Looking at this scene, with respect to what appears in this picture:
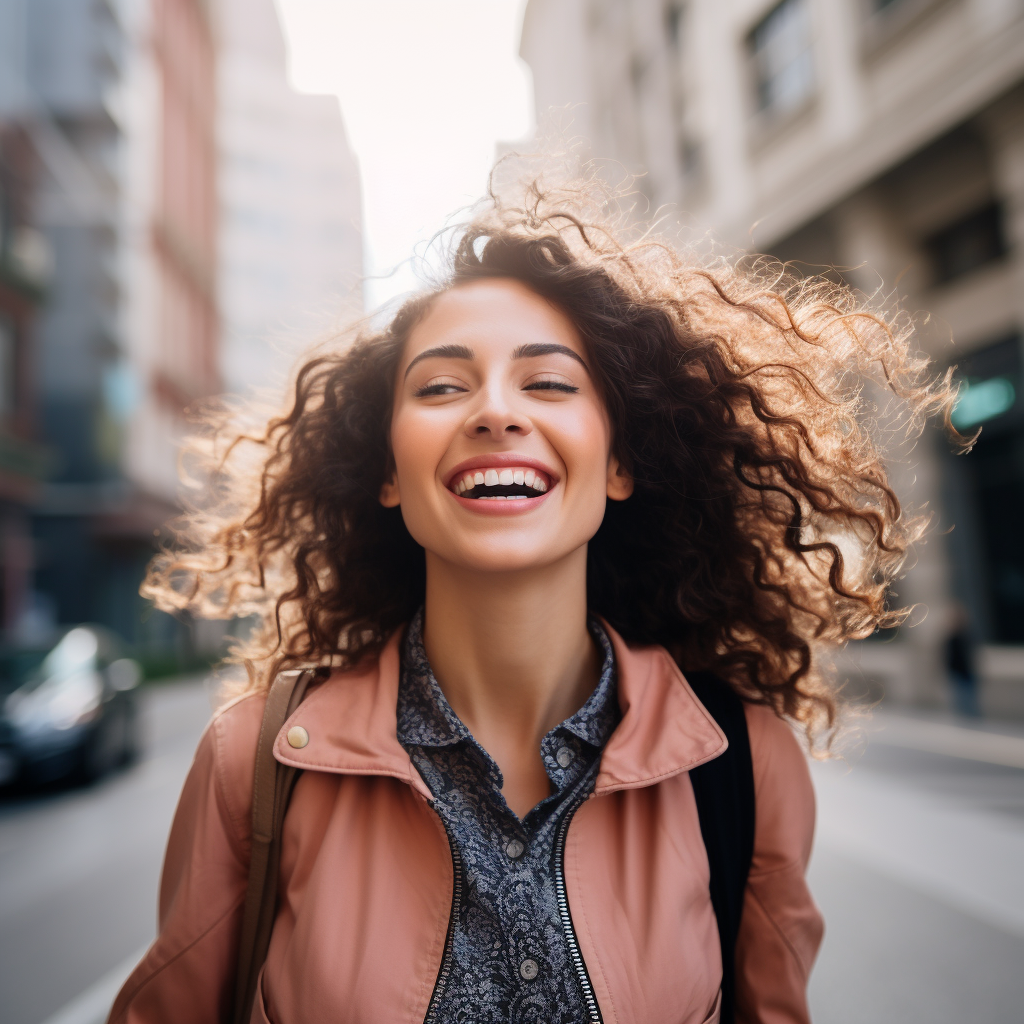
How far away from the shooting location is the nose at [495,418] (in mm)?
1800

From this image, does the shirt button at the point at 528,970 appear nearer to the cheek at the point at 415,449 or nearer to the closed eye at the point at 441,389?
the cheek at the point at 415,449

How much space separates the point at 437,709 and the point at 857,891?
4.09 metres

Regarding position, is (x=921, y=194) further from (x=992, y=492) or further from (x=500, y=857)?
(x=500, y=857)

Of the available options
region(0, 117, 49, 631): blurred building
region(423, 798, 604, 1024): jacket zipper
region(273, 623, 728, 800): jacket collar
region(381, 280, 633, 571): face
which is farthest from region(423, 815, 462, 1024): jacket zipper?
region(0, 117, 49, 631): blurred building

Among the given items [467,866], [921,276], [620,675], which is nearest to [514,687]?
[620,675]

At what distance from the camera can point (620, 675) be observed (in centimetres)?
197

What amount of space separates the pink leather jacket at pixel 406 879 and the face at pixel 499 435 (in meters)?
0.38

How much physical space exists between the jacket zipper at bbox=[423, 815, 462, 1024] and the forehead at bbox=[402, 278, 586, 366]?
0.98 m

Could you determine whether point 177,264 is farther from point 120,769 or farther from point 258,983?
point 258,983

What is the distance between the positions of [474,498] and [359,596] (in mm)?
670

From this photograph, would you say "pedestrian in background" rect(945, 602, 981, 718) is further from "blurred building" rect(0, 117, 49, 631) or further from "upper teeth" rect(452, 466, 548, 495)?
"blurred building" rect(0, 117, 49, 631)

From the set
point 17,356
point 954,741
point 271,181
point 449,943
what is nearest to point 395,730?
point 449,943

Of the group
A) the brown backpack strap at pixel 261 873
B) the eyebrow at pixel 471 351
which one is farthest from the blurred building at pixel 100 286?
the eyebrow at pixel 471 351

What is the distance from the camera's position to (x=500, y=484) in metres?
1.80
